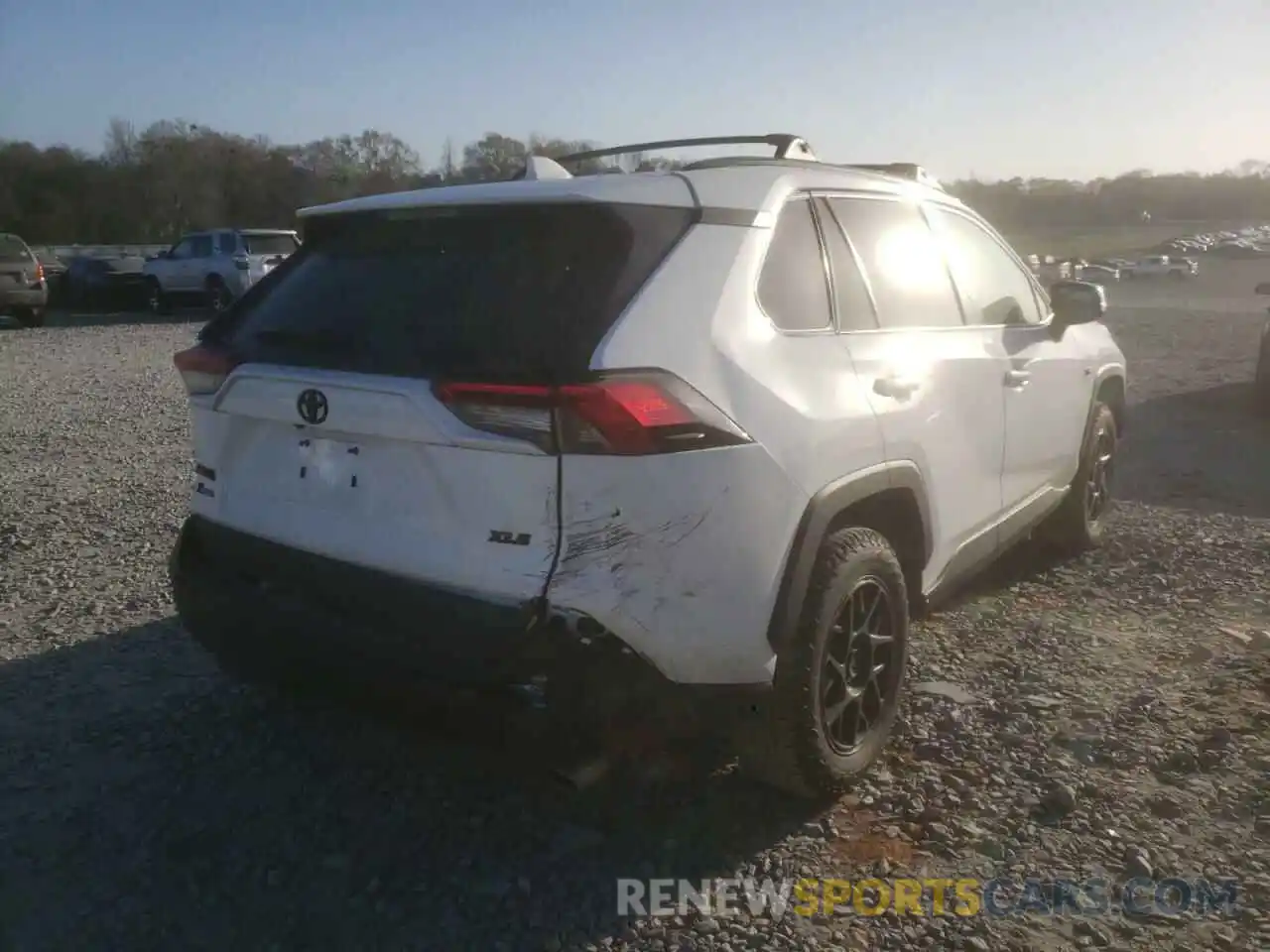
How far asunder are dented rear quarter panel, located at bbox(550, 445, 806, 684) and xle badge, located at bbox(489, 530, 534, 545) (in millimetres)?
100

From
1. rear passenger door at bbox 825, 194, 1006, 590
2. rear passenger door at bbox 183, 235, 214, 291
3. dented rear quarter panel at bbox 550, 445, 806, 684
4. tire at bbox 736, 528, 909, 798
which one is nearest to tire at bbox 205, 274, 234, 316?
rear passenger door at bbox 183, 235, 214, 291

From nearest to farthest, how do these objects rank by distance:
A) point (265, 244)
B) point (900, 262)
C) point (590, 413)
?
point (590, 413), point (900, 262), point (265, 244)

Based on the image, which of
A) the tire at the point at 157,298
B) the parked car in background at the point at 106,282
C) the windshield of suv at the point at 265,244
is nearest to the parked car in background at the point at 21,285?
the tire at the point at 157,298

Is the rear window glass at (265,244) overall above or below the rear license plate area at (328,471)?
above

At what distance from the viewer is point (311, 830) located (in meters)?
3.05

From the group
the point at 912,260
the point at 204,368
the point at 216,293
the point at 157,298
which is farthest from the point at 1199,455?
the point at 157,298

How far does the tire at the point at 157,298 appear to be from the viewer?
70.3ft

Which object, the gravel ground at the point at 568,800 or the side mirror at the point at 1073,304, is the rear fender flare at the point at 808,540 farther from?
the side mirror at the point at 1073,304

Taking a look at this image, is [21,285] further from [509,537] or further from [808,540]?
[808,540]

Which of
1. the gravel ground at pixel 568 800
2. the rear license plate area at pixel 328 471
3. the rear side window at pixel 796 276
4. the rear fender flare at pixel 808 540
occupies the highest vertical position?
the rear side window at pixel 796 276

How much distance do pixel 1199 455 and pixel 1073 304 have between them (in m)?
4.15

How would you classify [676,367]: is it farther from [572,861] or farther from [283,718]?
[283,718]

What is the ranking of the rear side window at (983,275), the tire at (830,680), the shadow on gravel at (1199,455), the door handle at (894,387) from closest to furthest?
the tire at (830,680) → the door handle at (894,387) → the rear side window at (983,275) → the shadow on gravel at (1199,455)

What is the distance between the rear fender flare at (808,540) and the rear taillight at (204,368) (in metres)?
1.59
